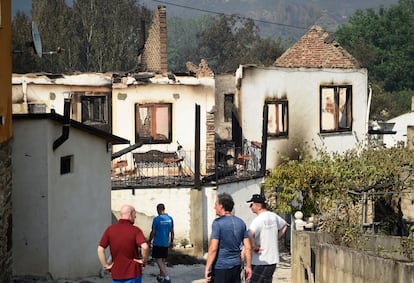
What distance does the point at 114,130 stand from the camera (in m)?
27.8

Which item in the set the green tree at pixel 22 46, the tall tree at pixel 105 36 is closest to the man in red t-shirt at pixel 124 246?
the green tree at pixel 22 46

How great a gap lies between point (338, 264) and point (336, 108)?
18510 millimetres

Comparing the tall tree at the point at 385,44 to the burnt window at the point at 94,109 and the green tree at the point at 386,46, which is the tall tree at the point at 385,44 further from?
the burnt window at the point at 94,109

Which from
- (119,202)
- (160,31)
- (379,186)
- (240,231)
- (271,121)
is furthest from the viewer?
(160,31)

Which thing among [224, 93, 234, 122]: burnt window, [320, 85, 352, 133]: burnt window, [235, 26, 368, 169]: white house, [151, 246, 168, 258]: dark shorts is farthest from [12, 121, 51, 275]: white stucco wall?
[320, 85, 352, 133]: burnt window

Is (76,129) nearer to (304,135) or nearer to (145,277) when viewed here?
(145,277)

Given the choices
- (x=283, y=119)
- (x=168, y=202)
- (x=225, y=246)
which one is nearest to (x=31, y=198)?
(x=225, y=246)

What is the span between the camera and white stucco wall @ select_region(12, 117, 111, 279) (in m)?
15.2

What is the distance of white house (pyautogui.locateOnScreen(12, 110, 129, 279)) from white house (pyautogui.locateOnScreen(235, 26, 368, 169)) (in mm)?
12120

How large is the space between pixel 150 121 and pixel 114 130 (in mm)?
1240

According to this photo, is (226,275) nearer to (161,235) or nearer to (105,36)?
(161,235)

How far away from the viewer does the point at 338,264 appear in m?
15.0

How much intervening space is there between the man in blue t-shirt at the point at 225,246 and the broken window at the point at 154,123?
682 inches

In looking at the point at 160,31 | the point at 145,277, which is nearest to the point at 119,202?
the point at 145,277
